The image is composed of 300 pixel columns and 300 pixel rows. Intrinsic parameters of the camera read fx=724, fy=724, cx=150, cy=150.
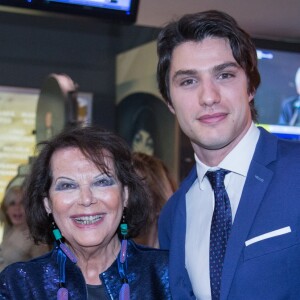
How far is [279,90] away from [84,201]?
11.2ft

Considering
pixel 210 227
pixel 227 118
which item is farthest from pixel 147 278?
pixel 227 118

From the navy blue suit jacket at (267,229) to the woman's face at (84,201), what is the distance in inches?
14.5

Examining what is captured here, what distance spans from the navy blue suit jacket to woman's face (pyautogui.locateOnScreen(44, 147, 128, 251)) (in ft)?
1.21

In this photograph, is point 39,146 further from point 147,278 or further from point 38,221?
point 147,278

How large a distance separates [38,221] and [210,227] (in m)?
0.67

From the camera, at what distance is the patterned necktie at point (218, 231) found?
2.38 metres

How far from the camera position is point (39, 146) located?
278 cm

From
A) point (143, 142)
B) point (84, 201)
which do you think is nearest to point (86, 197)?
point (84, 201)

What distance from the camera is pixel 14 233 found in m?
4.50

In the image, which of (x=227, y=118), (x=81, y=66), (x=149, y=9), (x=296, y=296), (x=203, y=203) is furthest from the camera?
(x=81, y=66)

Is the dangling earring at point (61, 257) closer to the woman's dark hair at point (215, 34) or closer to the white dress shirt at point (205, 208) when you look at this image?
the white dress shirt at point (205, 208)

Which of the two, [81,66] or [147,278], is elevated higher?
[81,66]

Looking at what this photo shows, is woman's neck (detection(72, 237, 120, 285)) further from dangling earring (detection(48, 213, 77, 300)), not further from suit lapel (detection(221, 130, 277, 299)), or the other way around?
suit lapel (detection(221, 130, 277, 299))

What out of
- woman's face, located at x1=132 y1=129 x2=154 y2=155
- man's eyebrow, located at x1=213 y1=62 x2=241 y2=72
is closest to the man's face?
Answer: man's eyebrow, located at x1=213 y1=62 x2=241 y2=72
